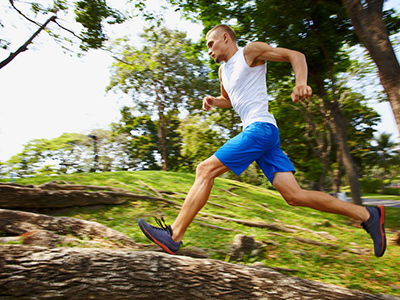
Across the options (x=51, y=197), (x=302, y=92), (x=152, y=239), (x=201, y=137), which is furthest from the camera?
(x=201, y=137)

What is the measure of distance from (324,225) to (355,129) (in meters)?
16.0

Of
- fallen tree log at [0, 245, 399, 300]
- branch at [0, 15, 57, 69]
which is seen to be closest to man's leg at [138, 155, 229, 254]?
fallen tree log at [0, 245, 399, 300]

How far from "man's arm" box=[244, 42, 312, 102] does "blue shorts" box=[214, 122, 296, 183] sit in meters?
0.41

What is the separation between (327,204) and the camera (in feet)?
8.84

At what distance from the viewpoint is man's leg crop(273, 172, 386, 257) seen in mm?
2670

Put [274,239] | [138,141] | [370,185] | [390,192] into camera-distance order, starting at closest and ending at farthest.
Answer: [274,239], [138,141], [370,185], [390,192]

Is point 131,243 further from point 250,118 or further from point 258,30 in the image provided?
point 258,30

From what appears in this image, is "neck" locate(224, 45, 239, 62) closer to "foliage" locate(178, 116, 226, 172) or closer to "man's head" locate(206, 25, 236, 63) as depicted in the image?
"man's head" locate(206, 25, 236, 63)

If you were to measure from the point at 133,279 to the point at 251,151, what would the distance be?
1393mm

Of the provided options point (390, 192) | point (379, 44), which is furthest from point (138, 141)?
point (390, 192)

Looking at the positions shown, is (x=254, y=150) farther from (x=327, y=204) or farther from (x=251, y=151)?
(x=327, y=204)

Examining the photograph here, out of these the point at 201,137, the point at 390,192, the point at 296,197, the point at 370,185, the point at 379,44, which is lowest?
the point at 296,197

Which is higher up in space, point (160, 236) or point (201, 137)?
point (201, 137)

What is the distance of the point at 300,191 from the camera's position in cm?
266
